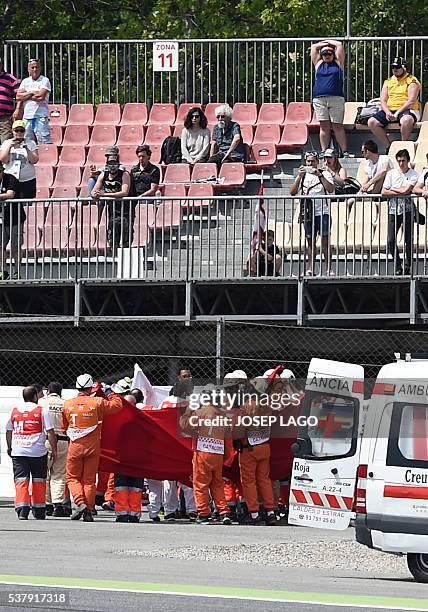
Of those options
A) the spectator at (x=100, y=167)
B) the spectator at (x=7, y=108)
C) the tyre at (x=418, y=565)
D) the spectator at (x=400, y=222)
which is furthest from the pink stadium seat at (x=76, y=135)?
the tyre at (x=418, y=565)

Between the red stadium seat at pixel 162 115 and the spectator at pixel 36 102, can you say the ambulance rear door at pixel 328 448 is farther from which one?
the spectator at pixel 36 102

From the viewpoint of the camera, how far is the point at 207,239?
22.9 m

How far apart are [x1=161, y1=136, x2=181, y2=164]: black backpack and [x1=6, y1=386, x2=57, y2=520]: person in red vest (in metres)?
7.97

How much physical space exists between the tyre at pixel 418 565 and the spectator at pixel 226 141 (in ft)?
42.5

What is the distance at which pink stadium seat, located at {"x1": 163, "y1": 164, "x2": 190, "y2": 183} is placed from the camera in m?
25.4

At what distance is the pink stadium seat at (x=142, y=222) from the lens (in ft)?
74.5

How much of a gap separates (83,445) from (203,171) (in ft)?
24.8

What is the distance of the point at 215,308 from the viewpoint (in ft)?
75.6

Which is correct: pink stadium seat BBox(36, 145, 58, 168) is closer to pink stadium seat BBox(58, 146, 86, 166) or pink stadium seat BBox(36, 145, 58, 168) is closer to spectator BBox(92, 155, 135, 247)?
pink stadium seat BBox(58, 146, 86, 166)

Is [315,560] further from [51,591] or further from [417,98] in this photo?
Result: [417,98]

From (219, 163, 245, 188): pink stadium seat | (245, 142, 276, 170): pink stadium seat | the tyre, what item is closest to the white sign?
(245, 142, 276, 170): pink stadium seat

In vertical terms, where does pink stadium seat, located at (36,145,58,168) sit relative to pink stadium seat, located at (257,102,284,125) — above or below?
below

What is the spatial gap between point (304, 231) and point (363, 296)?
61.9 inches

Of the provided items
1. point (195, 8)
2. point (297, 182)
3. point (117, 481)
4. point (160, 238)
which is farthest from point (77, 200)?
point (195, 8)
